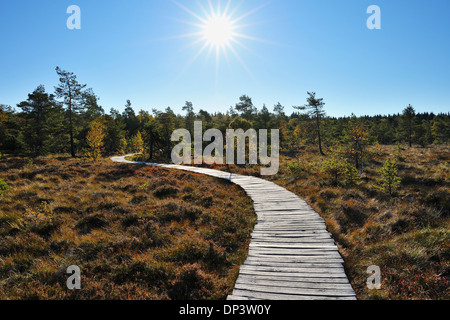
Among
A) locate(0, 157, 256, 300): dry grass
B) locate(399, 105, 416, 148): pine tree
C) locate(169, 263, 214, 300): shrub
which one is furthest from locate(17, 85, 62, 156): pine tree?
locate(399, 105, 416, 148): pine tree

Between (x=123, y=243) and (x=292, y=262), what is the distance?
539 cm

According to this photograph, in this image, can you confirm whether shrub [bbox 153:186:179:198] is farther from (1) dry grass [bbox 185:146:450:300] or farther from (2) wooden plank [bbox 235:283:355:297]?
(2) wooden plank [bbox 235:283:355:297]

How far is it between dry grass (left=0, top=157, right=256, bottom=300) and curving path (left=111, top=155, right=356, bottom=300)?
1.64ft

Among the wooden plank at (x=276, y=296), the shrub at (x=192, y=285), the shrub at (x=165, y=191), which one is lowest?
the shrub at (x=192, y=285)

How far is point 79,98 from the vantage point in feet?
100

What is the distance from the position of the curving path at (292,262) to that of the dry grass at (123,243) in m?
0.50

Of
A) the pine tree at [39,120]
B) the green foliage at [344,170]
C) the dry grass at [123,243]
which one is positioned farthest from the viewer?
the pine tree at [39,120]

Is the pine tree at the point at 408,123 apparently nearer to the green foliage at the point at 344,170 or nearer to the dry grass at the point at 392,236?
the dry grass at the point at 392,236

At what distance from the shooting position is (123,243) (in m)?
6.57

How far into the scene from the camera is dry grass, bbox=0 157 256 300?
185 inches

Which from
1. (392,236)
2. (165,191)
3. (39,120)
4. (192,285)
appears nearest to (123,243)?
(192,285)

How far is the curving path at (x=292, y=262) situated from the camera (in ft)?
13.5

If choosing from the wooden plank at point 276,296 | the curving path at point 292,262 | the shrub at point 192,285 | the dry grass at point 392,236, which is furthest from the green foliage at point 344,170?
the shrub at point 192,285
